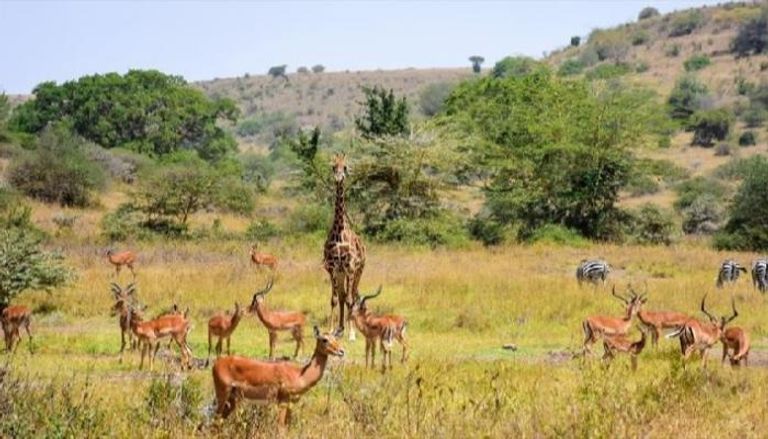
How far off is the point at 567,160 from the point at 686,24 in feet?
259

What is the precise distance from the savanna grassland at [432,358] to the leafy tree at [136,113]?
32764 mm

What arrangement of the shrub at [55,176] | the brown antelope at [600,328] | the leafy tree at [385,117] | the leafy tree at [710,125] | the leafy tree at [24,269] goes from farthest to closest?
the leafy tree at [710,125] → the leafy tree at [385,117] → the shrub at [55,176] → the leafy tree at [24,269] → the brown antelope at [600,328]

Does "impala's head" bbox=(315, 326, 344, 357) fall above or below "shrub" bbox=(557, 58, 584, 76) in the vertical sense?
below

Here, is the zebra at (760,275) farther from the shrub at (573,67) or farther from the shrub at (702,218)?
the shrub at (573,67)

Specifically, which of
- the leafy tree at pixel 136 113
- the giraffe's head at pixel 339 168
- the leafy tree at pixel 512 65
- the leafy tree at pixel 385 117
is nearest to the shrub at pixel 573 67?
the leafy tree at pixel 512 65

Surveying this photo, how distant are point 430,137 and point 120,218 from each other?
1256cm

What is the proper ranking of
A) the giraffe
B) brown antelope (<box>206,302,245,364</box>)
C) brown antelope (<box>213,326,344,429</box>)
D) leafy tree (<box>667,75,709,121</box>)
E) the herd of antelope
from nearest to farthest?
brown antelope (<box>213,326,344,429</box>)
the herd of antelope
brown antelope (<box>206,302,245,364</box>)
the giraffe
leafy tree (<box>667,75,709,121</box>)

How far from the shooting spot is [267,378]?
8.29 metres

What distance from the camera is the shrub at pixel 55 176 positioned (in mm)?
41562

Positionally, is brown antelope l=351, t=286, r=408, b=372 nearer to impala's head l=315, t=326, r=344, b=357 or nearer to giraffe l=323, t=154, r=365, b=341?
giraffe l=323, t=154, r=365, b=341

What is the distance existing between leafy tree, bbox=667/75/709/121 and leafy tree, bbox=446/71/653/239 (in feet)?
118

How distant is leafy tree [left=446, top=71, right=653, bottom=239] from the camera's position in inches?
1479

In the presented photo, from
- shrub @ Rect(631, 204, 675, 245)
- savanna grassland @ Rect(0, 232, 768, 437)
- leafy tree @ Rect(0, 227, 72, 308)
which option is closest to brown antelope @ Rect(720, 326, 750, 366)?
savanna grassland @ Rect(0, 232, 768, 437)

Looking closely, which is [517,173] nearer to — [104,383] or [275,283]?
[275,283]
